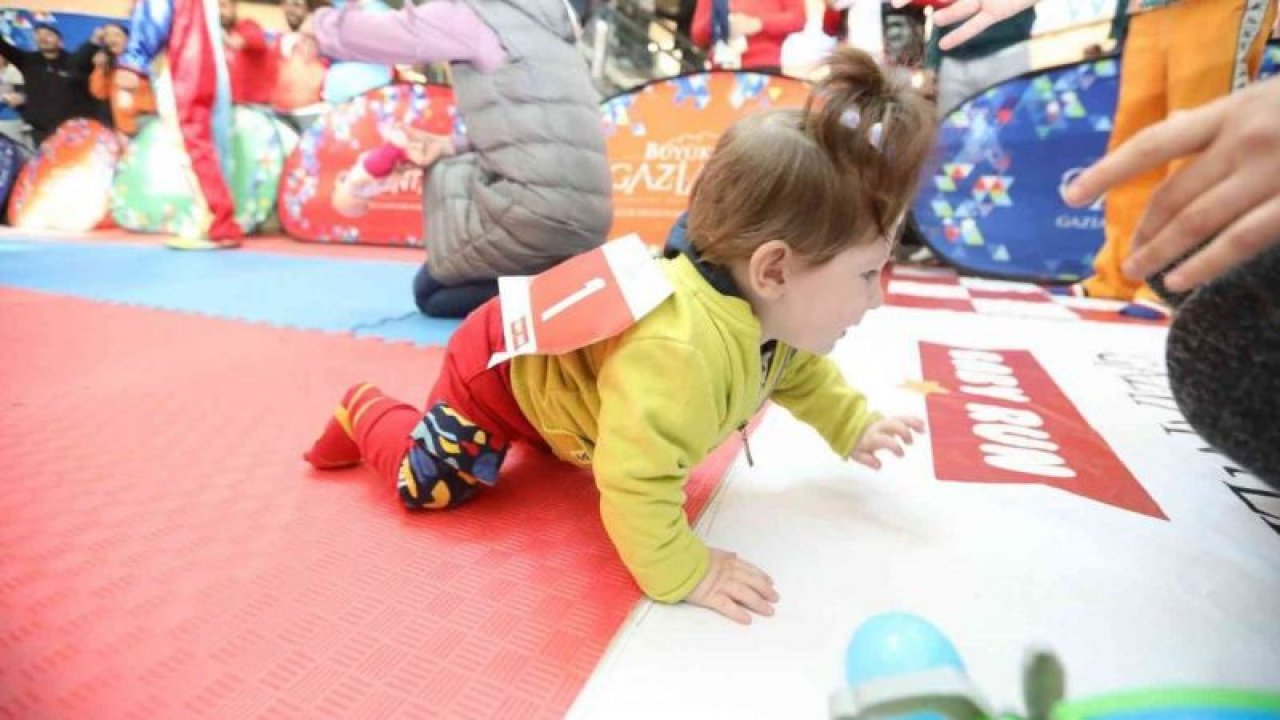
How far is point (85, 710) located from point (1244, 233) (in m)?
0.68

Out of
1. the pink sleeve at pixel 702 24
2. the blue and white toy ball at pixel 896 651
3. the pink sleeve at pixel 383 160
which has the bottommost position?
the blue and white toy ball at pixel 896 651

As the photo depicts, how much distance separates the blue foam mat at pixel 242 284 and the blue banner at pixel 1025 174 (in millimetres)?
1368

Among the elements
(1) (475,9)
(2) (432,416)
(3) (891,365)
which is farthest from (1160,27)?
(2) (432,416)

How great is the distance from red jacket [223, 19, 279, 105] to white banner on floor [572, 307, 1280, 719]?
2759 millimetres

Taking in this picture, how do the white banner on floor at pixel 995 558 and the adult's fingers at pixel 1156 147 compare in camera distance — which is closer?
the adult's fingers at pixel 1156 147

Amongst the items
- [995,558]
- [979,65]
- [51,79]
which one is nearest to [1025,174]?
[979,65]

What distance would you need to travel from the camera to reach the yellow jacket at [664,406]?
19.5 inches

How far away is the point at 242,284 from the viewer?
1688mm

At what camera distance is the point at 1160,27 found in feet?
4.58

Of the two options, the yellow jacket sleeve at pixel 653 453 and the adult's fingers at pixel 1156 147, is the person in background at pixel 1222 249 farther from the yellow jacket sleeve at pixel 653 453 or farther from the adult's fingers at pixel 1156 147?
the yellow jacket sleeve at pixel 653 453

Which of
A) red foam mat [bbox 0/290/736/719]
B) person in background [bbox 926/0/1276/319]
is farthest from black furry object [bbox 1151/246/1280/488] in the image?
person in background [bbox 926/0/1276/319]

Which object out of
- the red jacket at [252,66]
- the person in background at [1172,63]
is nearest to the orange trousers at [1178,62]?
the person in background at [1172,63]

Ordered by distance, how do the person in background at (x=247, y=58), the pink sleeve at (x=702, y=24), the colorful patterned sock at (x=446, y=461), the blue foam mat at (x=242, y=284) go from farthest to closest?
the person in background at (x=247, y=58) → the pink sleeve at (x=702, y=24) → the blue foam mat at (x=242, y=284) → the colorful patterned sock at (x=446, y=461)

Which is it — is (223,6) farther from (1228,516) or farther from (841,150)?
(1228,516)
